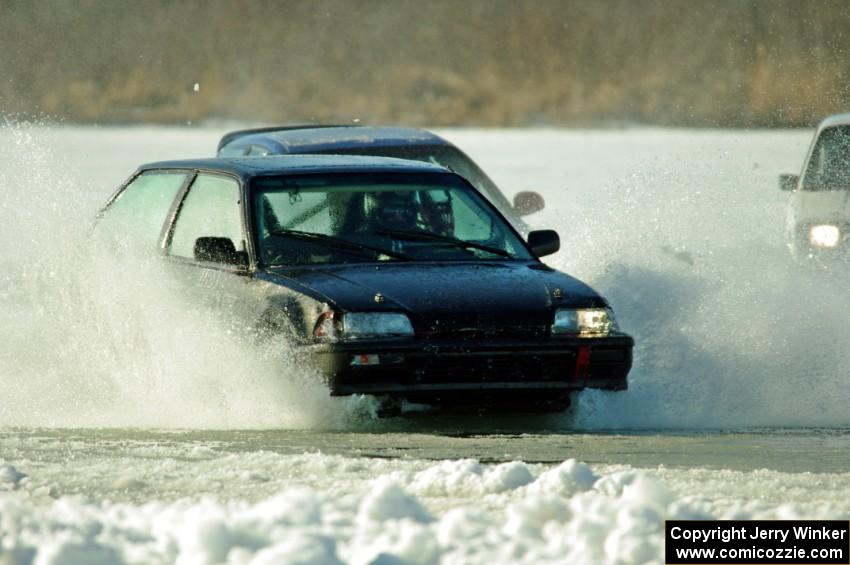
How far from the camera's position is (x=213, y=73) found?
3969 inches

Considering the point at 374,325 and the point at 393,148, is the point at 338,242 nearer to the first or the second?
the point at 374,325

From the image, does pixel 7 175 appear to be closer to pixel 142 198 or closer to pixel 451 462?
pixel 142 198

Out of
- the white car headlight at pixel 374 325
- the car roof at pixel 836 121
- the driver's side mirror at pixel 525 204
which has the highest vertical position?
the car roof at pixel 836 121

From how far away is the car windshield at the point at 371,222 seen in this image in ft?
33.5

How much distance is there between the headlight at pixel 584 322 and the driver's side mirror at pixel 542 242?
1.09m

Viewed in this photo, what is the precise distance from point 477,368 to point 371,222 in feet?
4.60

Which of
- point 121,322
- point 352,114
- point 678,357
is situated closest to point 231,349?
point 121,322

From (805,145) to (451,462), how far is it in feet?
109

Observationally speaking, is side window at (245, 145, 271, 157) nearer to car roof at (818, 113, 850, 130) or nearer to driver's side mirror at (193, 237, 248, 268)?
car roof at (818, 113, 850, 130)

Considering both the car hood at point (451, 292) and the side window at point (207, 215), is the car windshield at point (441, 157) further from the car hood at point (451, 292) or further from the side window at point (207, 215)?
the car hood at point (451, 292)

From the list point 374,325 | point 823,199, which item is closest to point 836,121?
point 823,199

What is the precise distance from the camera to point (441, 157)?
48.9ft

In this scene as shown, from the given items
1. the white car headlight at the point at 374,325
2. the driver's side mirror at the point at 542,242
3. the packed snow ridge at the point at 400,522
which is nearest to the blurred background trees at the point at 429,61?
the driver's side mirror at the point at 542,242

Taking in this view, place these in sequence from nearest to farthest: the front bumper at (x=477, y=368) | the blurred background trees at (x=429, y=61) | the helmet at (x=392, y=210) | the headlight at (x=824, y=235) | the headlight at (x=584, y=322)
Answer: the front bumper at (x=477, y=368) → the headlight at (x=584, y=322) → the helmet at (x=392, y=210) → the headlight at (x=824, y=235) → the blurred background trees at (x=429, y=61)
